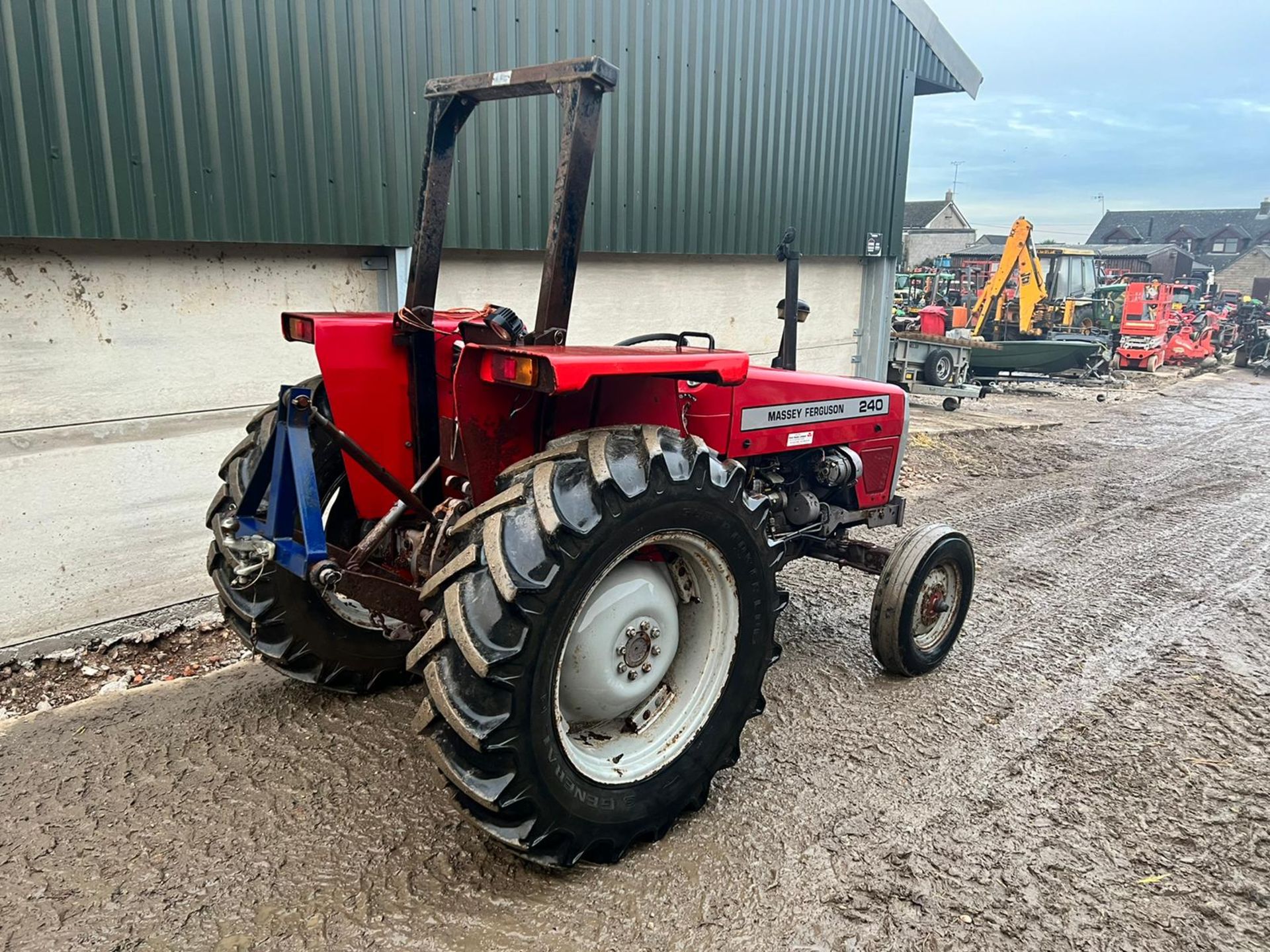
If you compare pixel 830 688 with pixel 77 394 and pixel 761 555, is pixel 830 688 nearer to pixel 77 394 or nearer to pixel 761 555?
pixel 761 555

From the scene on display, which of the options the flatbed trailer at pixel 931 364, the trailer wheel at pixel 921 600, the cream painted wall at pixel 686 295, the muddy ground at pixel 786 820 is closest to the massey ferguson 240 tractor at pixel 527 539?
the muddy ground at pixel 786 820

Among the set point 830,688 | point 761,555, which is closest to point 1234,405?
point 830,688

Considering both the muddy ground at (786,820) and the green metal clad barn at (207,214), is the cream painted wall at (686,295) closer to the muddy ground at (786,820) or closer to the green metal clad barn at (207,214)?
the green metal clad barn at (207,214)

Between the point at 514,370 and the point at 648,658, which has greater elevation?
the point at 514,370

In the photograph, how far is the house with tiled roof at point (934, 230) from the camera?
51.3 meters

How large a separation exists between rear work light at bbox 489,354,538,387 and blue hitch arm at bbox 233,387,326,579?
1.80 ft

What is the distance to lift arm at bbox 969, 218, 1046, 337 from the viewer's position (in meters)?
14.7

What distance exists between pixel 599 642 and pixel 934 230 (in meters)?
56.3

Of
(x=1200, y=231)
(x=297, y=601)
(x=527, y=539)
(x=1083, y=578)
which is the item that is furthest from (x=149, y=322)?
(x=1200, y=231)

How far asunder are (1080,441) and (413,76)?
28.3 ft

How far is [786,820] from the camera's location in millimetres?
2779

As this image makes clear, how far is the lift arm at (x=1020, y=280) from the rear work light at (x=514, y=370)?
46.6 feet

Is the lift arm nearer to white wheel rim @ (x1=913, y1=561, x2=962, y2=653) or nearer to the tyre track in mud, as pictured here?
the tyre track in mud

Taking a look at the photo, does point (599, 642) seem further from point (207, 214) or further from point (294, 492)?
point (207, 214)
